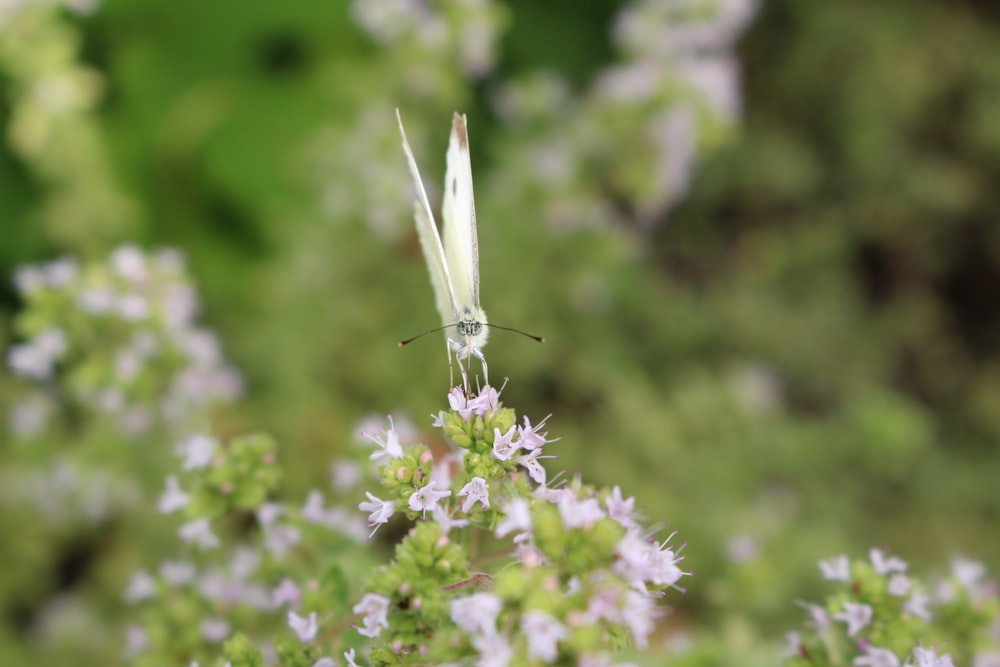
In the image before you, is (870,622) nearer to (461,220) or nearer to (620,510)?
(620,510)

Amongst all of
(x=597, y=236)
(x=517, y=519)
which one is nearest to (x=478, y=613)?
(x=517, y=519)

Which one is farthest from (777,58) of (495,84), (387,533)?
(387,533)

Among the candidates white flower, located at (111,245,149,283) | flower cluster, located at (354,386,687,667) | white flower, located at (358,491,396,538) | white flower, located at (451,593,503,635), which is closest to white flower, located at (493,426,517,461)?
flower cluster, located at (354,386,687,667)

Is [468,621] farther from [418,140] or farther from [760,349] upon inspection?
[760,349]

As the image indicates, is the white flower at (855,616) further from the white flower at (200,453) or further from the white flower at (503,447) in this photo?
the white flower at (200,453)

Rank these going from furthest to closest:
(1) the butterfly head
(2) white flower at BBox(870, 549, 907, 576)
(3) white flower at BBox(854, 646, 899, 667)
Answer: (1) the butterfly head < (2) white flower at BBox(870, 549, 907, 576) < (3) white flower at BBox(854, 646, 899, 667)

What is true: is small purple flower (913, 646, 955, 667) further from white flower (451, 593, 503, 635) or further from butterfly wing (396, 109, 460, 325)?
butterfly wing (396, 109, 460, 325)
